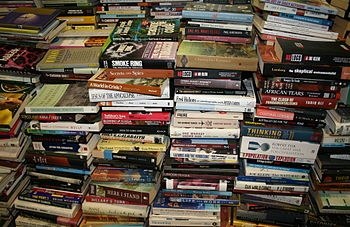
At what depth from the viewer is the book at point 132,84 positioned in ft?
5.00

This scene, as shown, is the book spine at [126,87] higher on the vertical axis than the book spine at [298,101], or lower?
higher

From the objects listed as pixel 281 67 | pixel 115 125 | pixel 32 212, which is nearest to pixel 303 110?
pixel 281 67

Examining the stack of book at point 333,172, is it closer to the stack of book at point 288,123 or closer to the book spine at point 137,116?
the stack of book at point 288,123

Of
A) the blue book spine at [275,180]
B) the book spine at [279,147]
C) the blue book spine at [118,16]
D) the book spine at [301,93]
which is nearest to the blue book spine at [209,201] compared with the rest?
the blue book spine at [275,180]

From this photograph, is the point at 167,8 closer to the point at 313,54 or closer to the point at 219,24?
the point at 219,24

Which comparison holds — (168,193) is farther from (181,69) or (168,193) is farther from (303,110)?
(303,110)

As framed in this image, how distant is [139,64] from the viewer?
5.15 feet

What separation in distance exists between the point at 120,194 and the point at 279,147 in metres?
0.94

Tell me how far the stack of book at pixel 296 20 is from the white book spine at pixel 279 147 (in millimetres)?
569

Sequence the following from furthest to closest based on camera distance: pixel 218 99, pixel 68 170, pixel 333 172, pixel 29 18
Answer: pixel 29 18 → pixel 68 170 → pixel 333 172 → pixel 218 99

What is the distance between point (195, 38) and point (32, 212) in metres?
1.44

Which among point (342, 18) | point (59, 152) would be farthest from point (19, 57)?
point (342, 18)

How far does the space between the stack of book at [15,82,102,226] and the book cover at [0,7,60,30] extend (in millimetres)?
405

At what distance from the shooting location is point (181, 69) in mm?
1586
